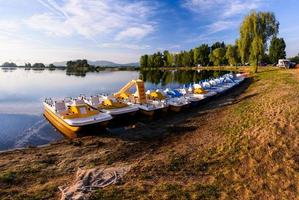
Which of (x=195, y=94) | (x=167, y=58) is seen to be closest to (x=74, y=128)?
(x=195, y=94)

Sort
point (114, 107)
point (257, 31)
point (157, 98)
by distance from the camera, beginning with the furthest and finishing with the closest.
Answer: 1. point (257, 31)
2. point (157, 98)
3. point (114, 107)

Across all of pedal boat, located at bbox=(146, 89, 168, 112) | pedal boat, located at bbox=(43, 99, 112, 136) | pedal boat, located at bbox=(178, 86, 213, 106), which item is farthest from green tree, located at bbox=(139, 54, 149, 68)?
pedal boat, located at bbox=(43, 99, 112, 136)

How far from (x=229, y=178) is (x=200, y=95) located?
23.5 m

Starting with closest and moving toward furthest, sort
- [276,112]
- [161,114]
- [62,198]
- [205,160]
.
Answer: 1. [62,198]
2. [205,160]
3. [276,112]
4. [161,114]

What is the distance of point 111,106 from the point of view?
26.9 meters

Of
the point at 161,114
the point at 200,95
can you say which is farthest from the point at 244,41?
the point at 161,114

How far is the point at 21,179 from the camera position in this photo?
37.9 ft

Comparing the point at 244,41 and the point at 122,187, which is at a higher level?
the point at 244,41

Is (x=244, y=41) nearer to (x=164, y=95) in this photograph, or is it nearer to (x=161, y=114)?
(x=164, y=95)

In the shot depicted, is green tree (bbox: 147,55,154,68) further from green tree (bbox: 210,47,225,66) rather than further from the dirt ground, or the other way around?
the dirt ground

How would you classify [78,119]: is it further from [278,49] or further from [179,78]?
[278,49]

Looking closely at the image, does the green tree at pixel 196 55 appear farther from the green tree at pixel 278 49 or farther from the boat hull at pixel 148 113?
the boat hull at pixel 148 113

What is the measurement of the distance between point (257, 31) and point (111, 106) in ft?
155

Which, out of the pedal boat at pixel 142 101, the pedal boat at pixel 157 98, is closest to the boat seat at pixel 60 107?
the pedal boat at pixel 142 101
